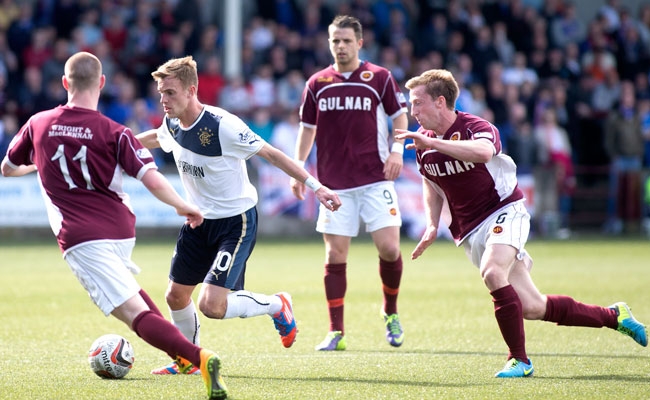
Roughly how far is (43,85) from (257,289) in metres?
9.00

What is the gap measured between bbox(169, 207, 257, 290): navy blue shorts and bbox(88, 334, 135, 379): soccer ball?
0.74 meters

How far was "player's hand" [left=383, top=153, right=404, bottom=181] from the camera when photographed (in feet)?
28.5

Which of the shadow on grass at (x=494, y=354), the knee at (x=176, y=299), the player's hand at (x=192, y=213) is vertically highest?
the player's hand at (x=192, y=213)

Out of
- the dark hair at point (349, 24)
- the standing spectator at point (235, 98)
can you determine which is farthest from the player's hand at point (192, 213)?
the standing spectator at point (235, 98)

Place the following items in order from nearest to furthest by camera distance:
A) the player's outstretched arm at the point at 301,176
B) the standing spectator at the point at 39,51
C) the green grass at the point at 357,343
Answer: the green grass at the point at 357,343 → the player's outstretched arm at the point at 301,176 → the standing spectator at the point at 39,51

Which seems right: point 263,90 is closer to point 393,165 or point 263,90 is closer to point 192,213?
point 393,165

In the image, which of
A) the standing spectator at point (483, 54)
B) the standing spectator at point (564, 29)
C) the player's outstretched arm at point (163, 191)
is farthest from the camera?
the standing spectator at point (564, 29)

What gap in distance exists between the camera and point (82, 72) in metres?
6.18

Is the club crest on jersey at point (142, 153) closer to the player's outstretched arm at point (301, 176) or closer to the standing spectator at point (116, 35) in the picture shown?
the player's outstretched arm at point (301, 176)

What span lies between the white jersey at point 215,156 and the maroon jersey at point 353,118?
1575 mm

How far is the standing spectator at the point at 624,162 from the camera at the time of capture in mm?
20719

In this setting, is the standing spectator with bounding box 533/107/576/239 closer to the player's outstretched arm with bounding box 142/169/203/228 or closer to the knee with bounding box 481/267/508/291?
the knee with bounding box 481/267/508/291

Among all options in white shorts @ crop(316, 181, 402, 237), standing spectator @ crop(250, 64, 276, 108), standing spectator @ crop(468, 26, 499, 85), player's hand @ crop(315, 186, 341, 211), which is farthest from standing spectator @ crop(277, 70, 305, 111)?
player's hand @ crop(315, 186, 341, 211)

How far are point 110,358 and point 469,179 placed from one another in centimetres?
271
